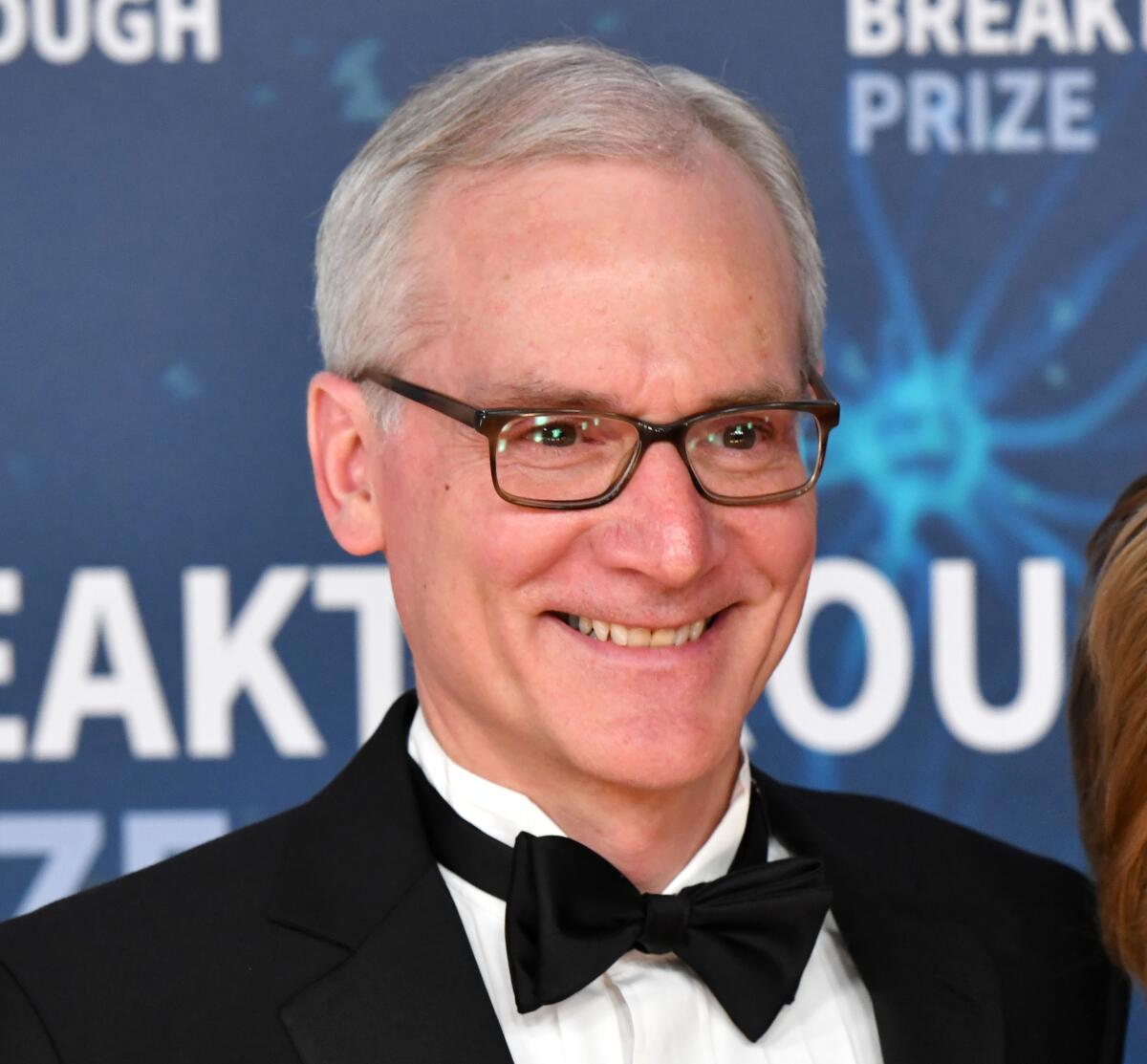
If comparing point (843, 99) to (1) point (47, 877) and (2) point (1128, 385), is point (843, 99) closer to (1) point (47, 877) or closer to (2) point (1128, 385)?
(2) point (1128, 385)

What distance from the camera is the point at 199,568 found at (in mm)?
2490

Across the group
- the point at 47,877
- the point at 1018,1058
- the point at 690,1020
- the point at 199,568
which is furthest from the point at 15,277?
the point at 1018,1058

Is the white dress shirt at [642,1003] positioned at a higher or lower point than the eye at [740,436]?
lower

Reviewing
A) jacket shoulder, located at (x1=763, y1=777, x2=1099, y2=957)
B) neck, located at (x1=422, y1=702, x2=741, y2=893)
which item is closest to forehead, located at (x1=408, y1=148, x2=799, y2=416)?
neck, located at (x1=422, y1=702, x2=741, y2=893)

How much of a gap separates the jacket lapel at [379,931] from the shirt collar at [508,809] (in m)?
0.03

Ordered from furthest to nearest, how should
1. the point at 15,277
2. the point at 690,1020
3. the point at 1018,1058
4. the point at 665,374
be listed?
the point at 15,277, the point at 1018,1058, the point at 690,1020, the point at 665,374

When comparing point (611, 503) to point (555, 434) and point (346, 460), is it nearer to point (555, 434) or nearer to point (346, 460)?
point (555, 434)

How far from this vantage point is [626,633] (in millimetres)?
1538

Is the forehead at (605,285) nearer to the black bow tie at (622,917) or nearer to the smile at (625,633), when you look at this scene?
the smile at (625,633)

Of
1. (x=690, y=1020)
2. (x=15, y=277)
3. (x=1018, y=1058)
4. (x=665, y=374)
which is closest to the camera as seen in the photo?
(x=665, y=374)

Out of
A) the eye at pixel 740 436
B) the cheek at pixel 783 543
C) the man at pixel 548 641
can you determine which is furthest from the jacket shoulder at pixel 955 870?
the eye at pixel 740 436

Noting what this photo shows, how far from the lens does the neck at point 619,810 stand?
1.58 m

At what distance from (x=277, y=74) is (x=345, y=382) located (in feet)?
3.17

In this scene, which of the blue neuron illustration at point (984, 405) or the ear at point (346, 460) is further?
the blue neuron illustration at point (984, 405)
